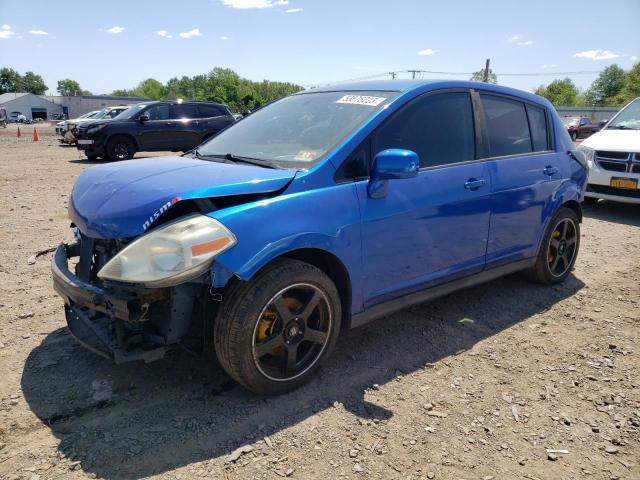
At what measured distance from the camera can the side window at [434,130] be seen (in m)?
3.12

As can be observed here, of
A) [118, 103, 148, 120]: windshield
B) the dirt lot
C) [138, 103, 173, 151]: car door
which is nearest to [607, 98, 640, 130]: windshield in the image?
the dirt lot

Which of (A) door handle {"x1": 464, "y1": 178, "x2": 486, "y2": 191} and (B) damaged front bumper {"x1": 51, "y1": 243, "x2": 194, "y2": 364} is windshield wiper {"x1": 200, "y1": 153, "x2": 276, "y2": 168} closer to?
(B) damaged front bumper {"x1": 51, "y1": 243, "x2": 194, "y2": 364}

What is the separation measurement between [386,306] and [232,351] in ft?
3.62

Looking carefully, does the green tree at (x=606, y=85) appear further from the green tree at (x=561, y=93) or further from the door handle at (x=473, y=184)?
the door handle at (x=473, y=184)

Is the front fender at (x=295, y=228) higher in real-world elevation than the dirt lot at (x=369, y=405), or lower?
higher

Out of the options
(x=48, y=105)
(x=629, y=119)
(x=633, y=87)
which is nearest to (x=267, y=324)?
(x=629, y=119)

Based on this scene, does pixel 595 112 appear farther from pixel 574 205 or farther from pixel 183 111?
pixel 574 205

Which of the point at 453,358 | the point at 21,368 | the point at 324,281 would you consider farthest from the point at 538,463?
the point at 21,368

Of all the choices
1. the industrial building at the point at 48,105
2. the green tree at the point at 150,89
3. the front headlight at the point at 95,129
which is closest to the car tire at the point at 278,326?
the front headlight at the point at 95,129

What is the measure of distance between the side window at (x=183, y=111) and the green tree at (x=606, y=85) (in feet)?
301

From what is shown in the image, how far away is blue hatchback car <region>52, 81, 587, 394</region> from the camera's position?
7.86ft

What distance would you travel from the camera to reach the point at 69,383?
2.84 meters

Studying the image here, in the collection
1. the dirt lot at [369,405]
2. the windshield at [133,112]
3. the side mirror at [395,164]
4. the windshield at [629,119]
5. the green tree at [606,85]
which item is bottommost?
the dirt lot at [369,405]

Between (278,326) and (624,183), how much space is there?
7.17 m
